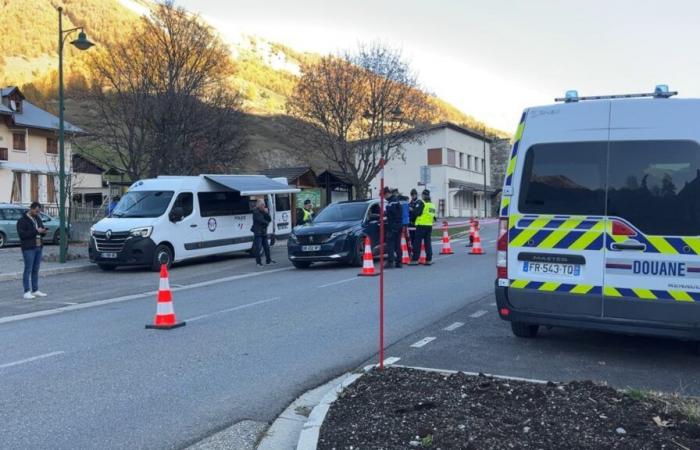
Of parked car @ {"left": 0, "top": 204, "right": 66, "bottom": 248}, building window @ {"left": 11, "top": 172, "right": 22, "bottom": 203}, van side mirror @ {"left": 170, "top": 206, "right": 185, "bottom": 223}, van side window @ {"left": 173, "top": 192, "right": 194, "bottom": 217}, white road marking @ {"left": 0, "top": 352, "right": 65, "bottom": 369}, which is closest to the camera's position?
white road marking @ {"left": 0, "top": 352, "right": 65, "bottom": 369}

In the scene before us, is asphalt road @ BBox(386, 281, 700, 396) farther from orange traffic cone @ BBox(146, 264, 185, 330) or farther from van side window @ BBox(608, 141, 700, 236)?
orange traffic cone @ BBox(146, 264, 185, 330)

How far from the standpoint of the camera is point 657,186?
6383 mm

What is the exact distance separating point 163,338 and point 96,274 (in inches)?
379

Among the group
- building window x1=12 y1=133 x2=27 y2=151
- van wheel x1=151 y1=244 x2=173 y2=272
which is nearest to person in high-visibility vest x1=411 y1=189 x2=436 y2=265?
van wheel x1=151 y1=244 x2=173 y2=272

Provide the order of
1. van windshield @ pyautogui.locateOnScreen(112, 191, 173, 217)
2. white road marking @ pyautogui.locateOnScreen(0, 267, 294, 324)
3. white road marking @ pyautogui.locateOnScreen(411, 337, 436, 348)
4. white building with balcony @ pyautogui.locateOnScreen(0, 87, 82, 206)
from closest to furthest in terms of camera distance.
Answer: white road marking @ pyautogui.locateOnScreen(411, 337, 436, 348) < white road marking @ pyautogui.locateOnScreen(0, 267, 294, 324) < van windshield @ pyautogui.locateOnScreen(112, 191, 173, 217) < white building with balcony @ pyautogui.locateOnScreen(0, 87, 82, 206)

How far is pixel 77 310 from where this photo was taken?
10883 millimetres

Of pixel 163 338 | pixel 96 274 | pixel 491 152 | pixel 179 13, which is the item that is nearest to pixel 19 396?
pixel 163 338

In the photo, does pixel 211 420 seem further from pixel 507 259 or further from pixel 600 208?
pixel 600 208

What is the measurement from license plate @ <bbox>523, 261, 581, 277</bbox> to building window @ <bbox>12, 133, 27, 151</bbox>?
4204cm

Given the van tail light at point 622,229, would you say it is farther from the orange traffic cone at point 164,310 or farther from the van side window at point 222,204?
the van side window at point 222,204

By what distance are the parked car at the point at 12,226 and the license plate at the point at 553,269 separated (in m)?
22.5

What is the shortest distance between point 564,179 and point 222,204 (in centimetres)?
1360

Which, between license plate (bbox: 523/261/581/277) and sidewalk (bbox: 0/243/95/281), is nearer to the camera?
license plate (bbox: 523/261/581/277)

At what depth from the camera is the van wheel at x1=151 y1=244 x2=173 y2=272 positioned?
656 inches
